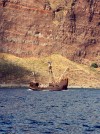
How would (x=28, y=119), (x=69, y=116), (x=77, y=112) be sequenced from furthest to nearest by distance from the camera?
(x=77, y=112) → (x=69, y=116) → (x=28, y=119)

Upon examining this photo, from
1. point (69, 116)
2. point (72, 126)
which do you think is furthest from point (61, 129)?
point (69, 116)

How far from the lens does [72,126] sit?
61094 millimetres

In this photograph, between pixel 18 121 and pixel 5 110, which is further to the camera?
pixel 5 110

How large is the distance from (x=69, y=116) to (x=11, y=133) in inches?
794

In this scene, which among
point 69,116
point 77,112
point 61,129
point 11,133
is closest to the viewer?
point 11,133

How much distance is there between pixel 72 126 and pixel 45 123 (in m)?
4.36

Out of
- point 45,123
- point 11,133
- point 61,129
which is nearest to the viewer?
point 11,133

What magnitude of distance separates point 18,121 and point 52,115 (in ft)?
34.3

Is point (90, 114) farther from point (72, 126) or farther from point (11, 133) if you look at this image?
point (11, 133)

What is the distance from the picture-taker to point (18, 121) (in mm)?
65000

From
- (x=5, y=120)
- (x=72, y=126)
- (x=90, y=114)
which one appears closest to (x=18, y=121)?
(x=5, y=120)

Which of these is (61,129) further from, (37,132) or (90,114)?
(90,114)

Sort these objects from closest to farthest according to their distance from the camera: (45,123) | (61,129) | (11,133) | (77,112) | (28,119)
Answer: (11,133), (61,129), (45,123), (28,119), (77,112)

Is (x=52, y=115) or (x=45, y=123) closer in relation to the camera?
Result: (x=45, y=123)
